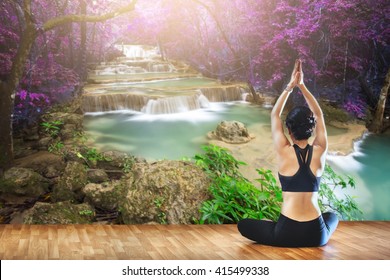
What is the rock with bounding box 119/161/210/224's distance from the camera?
2.87 metres

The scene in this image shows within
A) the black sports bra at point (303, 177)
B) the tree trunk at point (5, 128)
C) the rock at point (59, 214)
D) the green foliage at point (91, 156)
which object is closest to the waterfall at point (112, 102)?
the green foliage at point (91, 156)

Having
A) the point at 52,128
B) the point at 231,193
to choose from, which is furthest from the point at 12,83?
the point at 231,193

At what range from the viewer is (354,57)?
340cm

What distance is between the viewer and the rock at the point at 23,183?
9.75 feet

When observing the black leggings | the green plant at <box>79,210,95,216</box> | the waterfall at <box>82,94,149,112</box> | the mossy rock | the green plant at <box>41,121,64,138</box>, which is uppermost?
the waterfall at <box>82,94,149,112</box>

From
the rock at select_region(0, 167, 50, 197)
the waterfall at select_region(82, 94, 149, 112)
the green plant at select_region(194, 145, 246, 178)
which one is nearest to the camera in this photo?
the rock at select_region(0, 167, 50, 197)

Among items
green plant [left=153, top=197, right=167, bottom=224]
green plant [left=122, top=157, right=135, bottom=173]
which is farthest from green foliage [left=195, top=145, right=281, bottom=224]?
green plant [left=122, top=157, right=135, bottom=173]

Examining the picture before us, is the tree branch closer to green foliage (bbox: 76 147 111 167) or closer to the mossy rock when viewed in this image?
green foliage (bbox: 76 147 111 167)

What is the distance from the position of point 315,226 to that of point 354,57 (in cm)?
173

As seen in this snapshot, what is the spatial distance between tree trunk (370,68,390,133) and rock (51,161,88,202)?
2.45 meters

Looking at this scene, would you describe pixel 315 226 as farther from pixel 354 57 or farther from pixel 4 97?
pixel 4 97

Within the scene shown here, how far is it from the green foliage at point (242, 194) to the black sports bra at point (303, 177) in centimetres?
64
